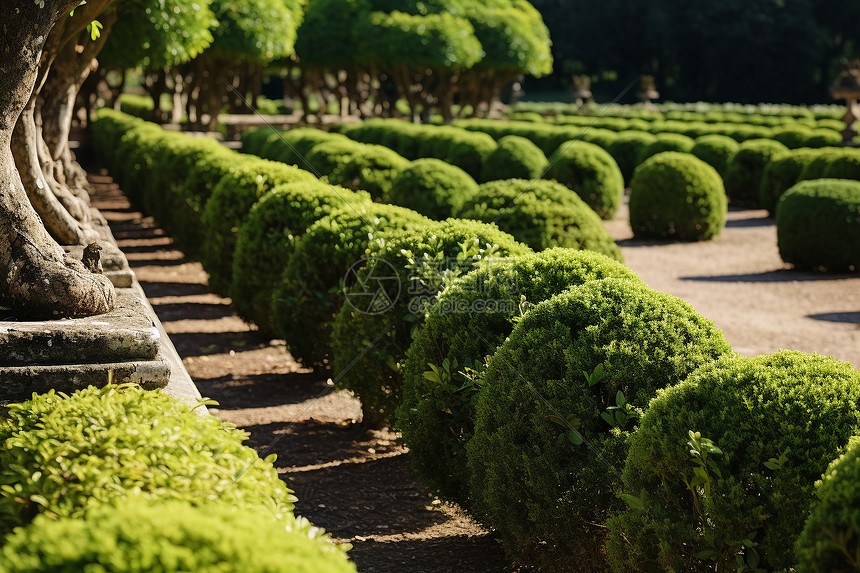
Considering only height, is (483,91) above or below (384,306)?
above

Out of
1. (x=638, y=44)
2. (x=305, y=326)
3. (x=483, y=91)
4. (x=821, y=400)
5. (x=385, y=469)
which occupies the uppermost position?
(x=638, y=44)

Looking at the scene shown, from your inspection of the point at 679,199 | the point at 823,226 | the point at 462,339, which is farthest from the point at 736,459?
the point at 679,199

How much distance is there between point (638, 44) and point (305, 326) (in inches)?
2481

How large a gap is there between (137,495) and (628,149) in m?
24.5

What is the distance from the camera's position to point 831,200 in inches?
535

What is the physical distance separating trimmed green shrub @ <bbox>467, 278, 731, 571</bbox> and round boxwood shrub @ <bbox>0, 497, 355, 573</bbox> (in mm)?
2027

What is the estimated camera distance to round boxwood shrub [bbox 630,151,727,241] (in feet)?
54.3

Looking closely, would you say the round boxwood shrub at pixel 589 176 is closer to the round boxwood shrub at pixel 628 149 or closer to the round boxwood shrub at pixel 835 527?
the round boxwood shrub at pixel 628 149

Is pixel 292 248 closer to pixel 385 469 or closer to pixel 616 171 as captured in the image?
pixel 385 469

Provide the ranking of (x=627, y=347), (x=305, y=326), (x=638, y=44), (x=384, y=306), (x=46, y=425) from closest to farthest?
(x=46, y=425)
(x=627, y=347)
(x=384, y=306)
(x=305, y=326)
(x=638, y=44)

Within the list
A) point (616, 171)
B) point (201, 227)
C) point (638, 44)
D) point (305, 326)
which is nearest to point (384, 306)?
point (305, 326)

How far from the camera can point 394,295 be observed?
5.98 meters

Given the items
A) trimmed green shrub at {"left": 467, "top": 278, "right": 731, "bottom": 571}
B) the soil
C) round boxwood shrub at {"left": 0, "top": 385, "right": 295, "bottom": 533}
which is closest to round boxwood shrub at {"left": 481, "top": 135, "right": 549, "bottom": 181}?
the soil

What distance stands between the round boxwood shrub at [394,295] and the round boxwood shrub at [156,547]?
3.33 meters
